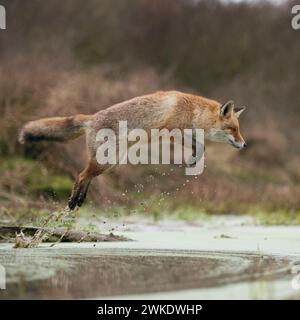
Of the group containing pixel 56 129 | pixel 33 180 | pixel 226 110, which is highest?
pixel 226 110

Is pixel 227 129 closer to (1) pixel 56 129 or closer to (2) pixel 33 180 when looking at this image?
(1) pixel 56 129

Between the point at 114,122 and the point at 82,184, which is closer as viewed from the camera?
the point at 82,184

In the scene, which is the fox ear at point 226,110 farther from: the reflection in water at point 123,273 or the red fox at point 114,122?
the reflection in water at point 123,273

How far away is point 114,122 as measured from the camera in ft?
32.6

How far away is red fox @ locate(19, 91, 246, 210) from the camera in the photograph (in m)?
9.73

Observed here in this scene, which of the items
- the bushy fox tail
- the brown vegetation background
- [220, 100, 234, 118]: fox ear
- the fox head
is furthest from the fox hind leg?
the brown vegetation background

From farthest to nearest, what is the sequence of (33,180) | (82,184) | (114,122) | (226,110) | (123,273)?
(33,180)
(226,110)
(114,122)
(82,184)
(123,273)

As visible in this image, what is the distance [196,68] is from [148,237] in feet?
58.0

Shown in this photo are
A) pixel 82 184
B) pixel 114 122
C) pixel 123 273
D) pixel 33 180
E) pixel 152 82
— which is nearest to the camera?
pixel 123 273

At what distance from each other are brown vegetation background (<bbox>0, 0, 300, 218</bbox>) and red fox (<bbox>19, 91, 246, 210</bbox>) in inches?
69.7

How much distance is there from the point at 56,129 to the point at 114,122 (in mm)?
678

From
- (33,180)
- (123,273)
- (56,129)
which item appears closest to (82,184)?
(56,129)

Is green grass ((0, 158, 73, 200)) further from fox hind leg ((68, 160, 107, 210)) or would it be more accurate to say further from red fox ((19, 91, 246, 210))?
fox hind leg ((68, 160, 107, 210))
